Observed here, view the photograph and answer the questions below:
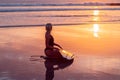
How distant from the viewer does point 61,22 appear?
25.6 m

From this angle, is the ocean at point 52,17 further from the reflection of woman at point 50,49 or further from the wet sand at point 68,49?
the reflection of woman at point 50,49

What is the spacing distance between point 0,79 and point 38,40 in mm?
6754

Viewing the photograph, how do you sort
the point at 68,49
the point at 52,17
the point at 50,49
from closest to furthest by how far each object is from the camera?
the point at 50,49, the point at 68,49, the point at 52,17

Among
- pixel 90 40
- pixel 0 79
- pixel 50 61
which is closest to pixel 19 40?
pixel 90 40

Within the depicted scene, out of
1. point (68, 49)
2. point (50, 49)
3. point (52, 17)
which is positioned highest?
point (50, 49)

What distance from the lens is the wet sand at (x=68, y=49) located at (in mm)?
11602

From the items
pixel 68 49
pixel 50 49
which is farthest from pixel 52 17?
pixel 50 49

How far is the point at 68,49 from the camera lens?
15484 mm

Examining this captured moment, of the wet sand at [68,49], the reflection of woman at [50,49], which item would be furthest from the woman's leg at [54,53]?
the wet sand at [68,49]

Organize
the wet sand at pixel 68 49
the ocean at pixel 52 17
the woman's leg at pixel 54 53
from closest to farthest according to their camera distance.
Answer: the wet sand at pixel 68 49
the woman's leg at pixel 54 53
the ocean at pixel 52 17

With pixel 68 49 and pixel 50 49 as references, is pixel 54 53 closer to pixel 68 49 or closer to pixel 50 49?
pixel 50 49

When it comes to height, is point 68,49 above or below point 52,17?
below

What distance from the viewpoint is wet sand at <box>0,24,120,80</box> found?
11602mm

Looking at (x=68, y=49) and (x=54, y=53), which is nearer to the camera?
(x=54, y=53)
